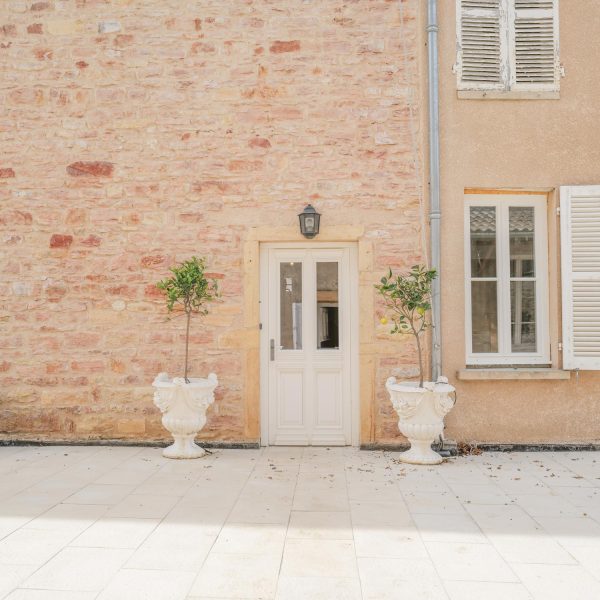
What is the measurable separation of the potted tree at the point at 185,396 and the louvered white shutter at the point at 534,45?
3430 millimetres

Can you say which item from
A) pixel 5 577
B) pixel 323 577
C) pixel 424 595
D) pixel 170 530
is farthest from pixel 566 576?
pixel 5 577

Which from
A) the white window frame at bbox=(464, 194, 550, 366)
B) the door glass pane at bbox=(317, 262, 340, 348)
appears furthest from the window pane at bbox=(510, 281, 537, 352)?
the door glass pane at bbox=(317, 262, 340, 348)

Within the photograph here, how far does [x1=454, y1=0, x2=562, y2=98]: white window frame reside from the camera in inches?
212

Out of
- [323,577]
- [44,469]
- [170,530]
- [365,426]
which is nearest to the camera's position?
Answer: [323,577]

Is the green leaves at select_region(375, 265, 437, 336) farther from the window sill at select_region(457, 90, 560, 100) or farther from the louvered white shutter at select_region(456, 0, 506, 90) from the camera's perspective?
the louvered white shutter at select_region(456, 0, 506, 90)

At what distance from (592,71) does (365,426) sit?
12.7 ft

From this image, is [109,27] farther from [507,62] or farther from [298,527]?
[298,527]

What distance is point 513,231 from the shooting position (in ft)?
18.1

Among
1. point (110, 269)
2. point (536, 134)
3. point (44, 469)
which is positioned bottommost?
point (44, 469)

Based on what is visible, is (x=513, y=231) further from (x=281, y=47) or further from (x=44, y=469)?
(x=44, y=469)

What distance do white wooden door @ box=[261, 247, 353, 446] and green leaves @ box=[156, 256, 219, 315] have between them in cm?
60

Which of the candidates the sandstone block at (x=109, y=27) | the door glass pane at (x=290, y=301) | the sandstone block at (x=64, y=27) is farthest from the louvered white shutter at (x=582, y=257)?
the sandstone block at (x=64, y=27)

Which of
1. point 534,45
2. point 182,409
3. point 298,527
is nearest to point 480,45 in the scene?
point 534,45

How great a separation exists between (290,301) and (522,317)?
2.19 meters
